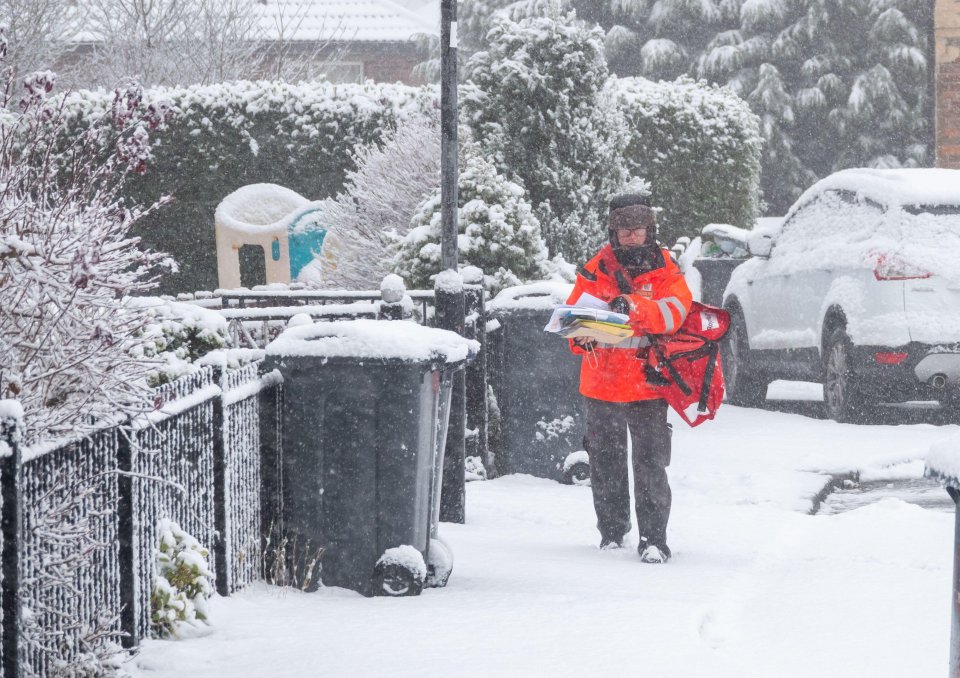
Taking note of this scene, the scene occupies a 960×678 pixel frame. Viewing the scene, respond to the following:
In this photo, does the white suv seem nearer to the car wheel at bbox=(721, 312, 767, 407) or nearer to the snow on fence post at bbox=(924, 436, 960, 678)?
the car wheel at bbox=(721, 312, 767, 407)

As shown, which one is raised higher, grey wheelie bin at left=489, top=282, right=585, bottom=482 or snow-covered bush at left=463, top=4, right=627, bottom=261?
snow-covered bush at left=463, top=4, right=627, bottom=261

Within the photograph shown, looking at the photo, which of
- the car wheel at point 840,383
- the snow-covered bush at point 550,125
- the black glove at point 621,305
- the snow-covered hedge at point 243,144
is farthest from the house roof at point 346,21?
the black glove at point 621,305

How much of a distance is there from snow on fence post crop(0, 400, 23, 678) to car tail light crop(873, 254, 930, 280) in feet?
25.9

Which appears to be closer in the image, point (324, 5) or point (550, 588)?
point (550, 588)

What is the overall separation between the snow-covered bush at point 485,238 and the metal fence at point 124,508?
4.54 m

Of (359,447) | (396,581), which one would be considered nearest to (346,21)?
(359,447)

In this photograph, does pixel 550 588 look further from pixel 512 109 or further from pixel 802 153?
pixel 802 153

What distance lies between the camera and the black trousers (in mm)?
6434

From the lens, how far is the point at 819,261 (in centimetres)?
1134

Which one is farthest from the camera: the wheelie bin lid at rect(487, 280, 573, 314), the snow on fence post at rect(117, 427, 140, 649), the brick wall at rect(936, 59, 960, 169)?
the brick wall at rect(936, 59, 960, 169)

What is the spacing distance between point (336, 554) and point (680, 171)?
14.0 metres

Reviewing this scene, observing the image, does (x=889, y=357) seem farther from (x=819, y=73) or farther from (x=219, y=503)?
(x=819, y=73)

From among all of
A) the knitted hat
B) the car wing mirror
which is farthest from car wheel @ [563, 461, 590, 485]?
the car wing mirror

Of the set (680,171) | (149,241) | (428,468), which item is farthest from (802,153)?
(428,468)
